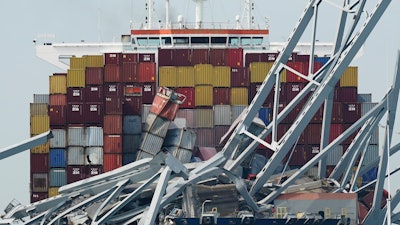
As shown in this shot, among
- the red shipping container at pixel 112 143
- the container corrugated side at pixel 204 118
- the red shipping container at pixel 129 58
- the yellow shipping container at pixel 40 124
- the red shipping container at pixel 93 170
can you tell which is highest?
the red shipping container at pixel 129 58

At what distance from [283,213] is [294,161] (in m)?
15.2

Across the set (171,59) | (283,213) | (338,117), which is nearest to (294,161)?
(338,117)

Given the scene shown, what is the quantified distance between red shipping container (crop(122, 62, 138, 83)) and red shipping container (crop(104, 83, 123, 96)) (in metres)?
0.77

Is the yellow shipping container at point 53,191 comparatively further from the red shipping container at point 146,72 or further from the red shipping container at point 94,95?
the red shipping container at point 146,72

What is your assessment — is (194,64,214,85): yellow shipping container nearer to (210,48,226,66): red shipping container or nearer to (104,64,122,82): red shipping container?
(210,48,226,66): red shipping container

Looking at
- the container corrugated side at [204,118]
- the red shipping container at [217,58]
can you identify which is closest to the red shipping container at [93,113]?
the container corrugated side at [204,118]

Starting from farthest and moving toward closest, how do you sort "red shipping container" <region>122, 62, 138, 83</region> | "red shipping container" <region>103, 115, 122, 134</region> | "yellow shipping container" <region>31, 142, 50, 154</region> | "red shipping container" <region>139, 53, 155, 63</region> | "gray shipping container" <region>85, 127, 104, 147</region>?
1. "red shipping container" <region>139, 53, 155, 63</region>
2. "red shipping container" <region>122, 62, 138, 83</region>
3. "yellow shipping container" <region>31, 142, 50, 154</region>
4. "gray shipping container" <region>85, 127, 104, 147</region>
5. "red shipping container" <region>103, 115, 122, 134</region>

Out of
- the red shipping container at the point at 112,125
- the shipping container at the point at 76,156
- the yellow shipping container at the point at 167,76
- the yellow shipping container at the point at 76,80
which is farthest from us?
the yellow shipping container at the point at 167,76

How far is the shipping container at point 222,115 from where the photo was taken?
86062 mm

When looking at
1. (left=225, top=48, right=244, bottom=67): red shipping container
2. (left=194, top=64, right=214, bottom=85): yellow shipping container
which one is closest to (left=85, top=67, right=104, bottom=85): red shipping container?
(left=194, top=64, right=214, bottom=85): yellow shipping container

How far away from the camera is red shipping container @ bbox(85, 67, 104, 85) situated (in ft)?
284

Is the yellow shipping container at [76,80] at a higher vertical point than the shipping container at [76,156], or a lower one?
higher

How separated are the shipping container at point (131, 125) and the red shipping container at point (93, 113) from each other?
1343 millimetres

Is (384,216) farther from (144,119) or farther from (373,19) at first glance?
(144,119)
